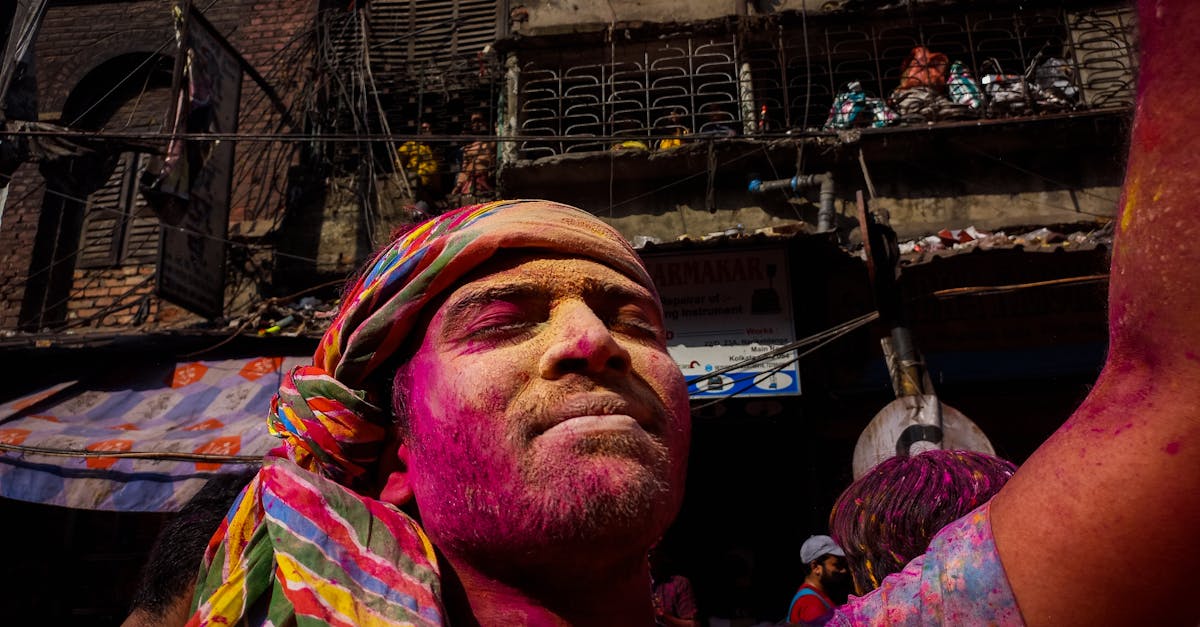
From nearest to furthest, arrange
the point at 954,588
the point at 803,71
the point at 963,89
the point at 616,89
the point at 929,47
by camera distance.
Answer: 1. the point at 954,588
2. the point at 963,89
3. the point at 929,47
4. the point at 803,71
5. the point at 616,89

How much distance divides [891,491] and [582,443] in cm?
128

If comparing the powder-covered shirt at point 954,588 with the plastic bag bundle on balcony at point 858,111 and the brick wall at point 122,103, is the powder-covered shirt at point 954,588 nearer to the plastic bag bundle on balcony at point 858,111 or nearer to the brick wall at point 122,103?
the plastic bag bundle on balcony at point 858,111

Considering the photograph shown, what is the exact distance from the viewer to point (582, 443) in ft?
3.96

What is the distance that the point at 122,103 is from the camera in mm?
10664

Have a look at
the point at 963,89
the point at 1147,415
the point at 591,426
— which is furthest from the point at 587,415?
the point at 963,89

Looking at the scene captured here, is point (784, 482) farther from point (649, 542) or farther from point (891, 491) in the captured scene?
point (649, 542)

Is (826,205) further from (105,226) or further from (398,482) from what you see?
(105,226)

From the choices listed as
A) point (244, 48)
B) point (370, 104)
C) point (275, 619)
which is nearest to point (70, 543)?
point (370, 104)

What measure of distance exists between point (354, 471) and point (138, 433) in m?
5.77

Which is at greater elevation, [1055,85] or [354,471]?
A: [1055,85]

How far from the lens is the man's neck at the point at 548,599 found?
1.26 metres

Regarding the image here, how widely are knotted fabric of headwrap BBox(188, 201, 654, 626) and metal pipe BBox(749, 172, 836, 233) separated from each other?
5927mm

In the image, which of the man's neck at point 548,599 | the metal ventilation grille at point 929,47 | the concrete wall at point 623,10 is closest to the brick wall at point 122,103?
the concrete wall at point 623,10

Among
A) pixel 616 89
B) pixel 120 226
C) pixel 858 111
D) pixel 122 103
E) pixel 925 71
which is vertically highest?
pixel 122 103
